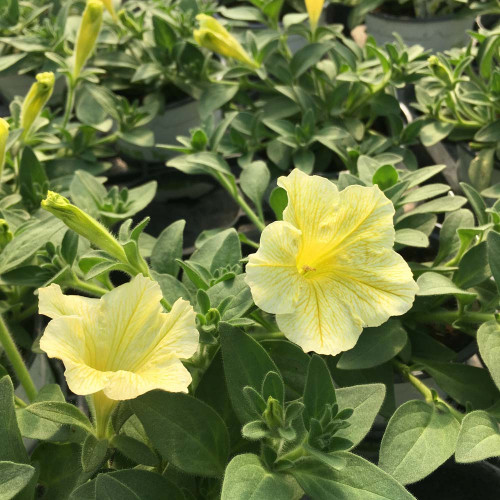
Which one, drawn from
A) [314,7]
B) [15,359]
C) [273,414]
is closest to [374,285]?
[273,414]

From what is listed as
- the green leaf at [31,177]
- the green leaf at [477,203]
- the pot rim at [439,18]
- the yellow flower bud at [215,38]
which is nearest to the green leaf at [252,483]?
the green leaf at [477,203]

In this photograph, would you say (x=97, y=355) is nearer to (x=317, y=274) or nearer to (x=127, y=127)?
(x=317, y=274)

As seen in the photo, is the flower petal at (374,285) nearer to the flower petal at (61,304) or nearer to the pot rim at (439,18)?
the flower petal at (61,304)

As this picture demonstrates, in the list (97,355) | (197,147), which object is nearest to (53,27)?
(197,147)

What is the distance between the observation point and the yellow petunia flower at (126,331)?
→ 49 cm

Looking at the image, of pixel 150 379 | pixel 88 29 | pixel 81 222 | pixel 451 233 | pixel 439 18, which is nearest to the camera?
pixel 150 379

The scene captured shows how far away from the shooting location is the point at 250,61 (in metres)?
1.06

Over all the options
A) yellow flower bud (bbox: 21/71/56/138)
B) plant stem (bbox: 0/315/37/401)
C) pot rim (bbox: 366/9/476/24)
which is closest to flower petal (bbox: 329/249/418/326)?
plant stem (bbox: 0/315/37/401)

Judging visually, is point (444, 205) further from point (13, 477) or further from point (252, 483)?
point (13, 477)

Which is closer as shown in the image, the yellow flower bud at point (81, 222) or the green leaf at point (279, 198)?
the yellow flower bud at point (81, 222)

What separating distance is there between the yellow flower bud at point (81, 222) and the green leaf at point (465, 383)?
0.39m

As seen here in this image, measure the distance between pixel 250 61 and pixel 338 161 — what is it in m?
0.24

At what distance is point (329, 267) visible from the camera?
0.60 meters

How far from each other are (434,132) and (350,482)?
733 millimetres
